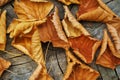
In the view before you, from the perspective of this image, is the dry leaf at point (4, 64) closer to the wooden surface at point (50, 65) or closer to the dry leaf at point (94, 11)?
the wooden surface at point (50, 65)

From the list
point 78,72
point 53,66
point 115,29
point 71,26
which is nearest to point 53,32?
point 71,26

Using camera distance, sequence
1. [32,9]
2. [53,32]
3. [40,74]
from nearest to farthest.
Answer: [40,74]
[53,32]
[32,9]

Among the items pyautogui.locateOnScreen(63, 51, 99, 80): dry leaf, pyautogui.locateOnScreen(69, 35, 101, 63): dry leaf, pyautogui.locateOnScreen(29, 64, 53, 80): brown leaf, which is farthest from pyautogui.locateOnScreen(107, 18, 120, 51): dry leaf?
pyautogui.locateOnScreen(29, 64, 53, 80): brown leaf

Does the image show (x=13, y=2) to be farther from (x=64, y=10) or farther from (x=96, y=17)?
(x=96, y=17)

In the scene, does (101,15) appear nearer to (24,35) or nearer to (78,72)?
(78,72)

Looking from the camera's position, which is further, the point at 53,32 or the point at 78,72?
the point at 53,32

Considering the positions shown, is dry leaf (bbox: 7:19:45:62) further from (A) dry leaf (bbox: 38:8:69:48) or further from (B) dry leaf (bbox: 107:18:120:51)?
(B) dry leaf (bbox: 107:18:120:51)
